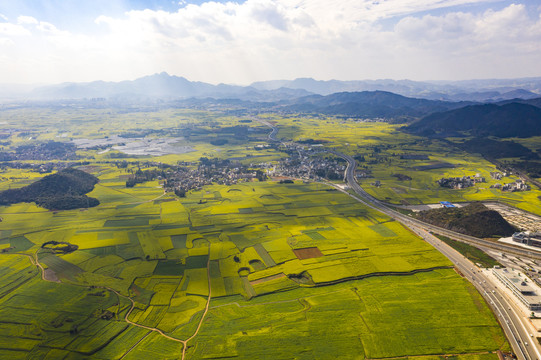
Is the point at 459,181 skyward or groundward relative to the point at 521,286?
groundward

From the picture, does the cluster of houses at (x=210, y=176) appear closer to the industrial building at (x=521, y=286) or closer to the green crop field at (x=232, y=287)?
the green crop field at (x=232, y=287)

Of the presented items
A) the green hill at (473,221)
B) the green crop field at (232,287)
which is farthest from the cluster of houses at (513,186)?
the green hill at (473,221)

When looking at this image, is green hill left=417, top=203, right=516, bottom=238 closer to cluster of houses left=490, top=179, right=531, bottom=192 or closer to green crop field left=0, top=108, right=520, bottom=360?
green crop field left=0, top=108, right=520, bottom=360

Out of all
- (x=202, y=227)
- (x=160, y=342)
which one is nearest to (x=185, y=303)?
(x=160, y=342)

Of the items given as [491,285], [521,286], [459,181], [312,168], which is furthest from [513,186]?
[312,168]

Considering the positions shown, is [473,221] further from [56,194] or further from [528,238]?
[56,194]

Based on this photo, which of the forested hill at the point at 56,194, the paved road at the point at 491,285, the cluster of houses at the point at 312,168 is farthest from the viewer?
the cluster of houses at the point at 312,168

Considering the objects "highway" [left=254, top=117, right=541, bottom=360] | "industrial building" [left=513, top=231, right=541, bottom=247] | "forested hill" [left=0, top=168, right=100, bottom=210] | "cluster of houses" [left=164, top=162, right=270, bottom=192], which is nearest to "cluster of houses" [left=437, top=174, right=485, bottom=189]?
Result: "highway" [left=254, top=117, right=541, bottom=360]
